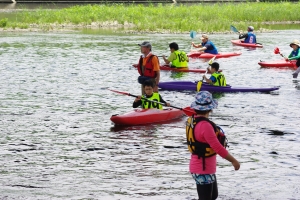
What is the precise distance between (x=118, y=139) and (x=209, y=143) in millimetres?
6299

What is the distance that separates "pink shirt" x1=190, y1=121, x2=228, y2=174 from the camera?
7.41 m

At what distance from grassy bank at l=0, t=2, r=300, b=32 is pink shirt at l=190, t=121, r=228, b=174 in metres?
36.9

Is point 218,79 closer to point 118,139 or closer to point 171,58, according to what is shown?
point 171,58

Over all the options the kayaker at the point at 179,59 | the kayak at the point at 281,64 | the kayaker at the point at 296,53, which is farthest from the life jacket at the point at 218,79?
the kayak at the point at 281,64

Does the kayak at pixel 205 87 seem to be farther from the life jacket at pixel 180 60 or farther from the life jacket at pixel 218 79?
the life jacket at pixel 180 60

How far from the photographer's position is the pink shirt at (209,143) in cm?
741

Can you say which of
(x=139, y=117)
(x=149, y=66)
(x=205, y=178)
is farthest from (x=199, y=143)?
(x=149, y=66)

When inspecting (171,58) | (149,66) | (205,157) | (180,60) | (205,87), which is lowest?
(205,87)

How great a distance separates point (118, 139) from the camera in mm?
13586

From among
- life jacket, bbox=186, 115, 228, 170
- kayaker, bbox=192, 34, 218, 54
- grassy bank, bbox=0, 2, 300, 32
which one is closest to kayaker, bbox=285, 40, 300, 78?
kayaker, bbox=192, 34, 218, 54

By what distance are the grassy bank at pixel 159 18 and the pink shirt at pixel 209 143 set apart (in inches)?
1452

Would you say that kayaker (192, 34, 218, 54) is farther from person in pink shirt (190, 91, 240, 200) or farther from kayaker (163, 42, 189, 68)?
person in pink shirt (190, 91, 240, 200)

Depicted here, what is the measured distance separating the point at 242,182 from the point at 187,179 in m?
0.85

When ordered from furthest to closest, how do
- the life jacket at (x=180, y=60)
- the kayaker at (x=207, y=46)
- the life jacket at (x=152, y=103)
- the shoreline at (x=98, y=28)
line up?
the shoreline at (x=98, y=28) → the kayaker at (x=207, y=46) → the life jacket at (x=180, y=60) → the life jacket at (x=152, y=103)
